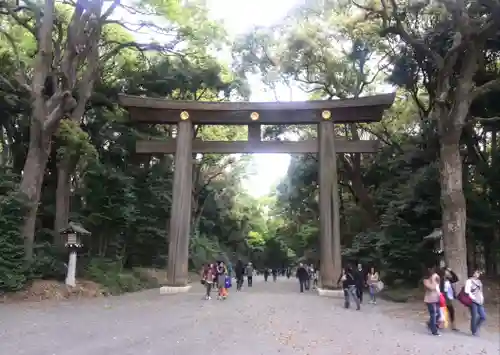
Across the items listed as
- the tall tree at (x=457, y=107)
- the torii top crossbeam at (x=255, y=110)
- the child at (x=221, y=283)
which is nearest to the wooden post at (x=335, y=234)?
the torii top crossbeam at (x=255, y=110)

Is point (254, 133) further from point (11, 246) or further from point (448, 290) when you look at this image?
point (448, 290)

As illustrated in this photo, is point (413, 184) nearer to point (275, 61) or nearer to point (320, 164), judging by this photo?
point (320, 164)

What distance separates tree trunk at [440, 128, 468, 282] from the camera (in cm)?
1268

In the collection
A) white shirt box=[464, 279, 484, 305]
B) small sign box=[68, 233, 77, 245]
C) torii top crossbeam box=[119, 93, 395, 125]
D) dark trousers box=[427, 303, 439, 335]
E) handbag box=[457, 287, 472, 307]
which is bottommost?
dark trousers box=[427, 303, 439, 335]

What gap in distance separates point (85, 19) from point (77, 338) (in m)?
12.5

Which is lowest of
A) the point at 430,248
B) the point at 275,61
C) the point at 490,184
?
the point at 430,248

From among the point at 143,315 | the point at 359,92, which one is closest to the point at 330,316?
the point at 143,315

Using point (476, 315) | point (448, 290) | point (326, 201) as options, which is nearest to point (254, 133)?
point (326, 201)

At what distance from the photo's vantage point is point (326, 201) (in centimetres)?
1798

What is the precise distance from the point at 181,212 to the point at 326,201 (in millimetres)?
5364

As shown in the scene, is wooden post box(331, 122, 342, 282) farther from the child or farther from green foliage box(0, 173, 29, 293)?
green foliage box(0, 173, 29, 293)

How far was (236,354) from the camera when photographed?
296 inches

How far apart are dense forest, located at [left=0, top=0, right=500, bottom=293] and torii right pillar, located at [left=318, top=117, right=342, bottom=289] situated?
2.69m

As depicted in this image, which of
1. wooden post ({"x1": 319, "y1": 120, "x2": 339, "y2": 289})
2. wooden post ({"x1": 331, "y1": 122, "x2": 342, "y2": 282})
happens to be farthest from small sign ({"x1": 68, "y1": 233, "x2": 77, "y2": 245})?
wooden post ({"x1": 331, "y1": 122, "x2": 342, "y2": 282})
